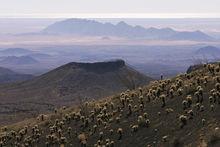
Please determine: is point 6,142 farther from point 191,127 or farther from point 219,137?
point 219,137

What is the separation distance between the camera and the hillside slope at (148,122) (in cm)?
3025

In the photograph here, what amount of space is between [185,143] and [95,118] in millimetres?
13105

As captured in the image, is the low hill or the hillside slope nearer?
the hillside slope

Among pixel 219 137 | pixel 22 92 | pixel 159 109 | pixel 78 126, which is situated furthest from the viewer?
pixel 22 92

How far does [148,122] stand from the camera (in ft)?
113

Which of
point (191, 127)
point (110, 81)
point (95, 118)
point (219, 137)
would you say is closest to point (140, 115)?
point (95, 118)

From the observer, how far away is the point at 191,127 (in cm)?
3055

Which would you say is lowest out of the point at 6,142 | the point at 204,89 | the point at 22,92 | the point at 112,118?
the point at 22,92

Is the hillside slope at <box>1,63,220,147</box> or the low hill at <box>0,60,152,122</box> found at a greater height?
the hillside slope at <box>1,63,220,147</box>

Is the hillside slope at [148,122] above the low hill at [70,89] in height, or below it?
above

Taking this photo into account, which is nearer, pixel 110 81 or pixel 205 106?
pixel 205 106

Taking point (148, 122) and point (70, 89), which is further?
point (70, 89)

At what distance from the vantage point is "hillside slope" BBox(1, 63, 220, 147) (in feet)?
99.2

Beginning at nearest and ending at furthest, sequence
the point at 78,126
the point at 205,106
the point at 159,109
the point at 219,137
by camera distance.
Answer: the point at 219,137
the point at 205,106
the point at 159,109
the point at 78,126
